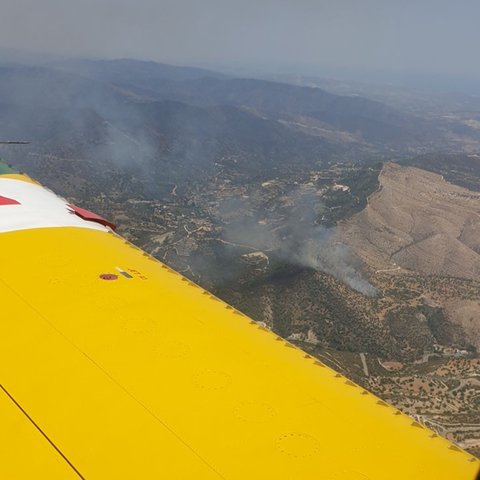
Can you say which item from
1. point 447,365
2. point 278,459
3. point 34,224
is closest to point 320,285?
point 447,365

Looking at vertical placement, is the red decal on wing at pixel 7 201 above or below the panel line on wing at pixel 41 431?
below

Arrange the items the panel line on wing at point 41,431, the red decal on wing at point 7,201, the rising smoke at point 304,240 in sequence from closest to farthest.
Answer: the panel line on wing at point 41,431
the red decal on wing at point 7,201
the rising smoke at point 304,240

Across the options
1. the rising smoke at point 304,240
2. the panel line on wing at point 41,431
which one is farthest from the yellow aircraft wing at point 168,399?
the rising smoke at point 304,240

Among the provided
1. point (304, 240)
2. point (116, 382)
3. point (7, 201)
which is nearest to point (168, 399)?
point (116, 382)

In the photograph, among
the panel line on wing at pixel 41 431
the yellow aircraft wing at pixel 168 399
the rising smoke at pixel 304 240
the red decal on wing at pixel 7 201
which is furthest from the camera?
the rising smoke at pixel 304 240

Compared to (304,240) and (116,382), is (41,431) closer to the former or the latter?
(116,382)

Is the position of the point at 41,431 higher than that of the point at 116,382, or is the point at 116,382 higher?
the point at 41,431

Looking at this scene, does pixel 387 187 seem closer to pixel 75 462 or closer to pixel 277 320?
pixel 277 320

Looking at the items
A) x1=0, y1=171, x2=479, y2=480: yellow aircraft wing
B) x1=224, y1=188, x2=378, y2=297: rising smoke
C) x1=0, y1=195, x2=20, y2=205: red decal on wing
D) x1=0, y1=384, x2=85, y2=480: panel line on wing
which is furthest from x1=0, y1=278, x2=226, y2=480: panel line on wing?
x1=224, y1=188, x2=378, y2=297: rising smoke

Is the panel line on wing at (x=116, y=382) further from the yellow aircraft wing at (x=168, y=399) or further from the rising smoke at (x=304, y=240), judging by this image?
the rising smoke at (x=304, y=240)
